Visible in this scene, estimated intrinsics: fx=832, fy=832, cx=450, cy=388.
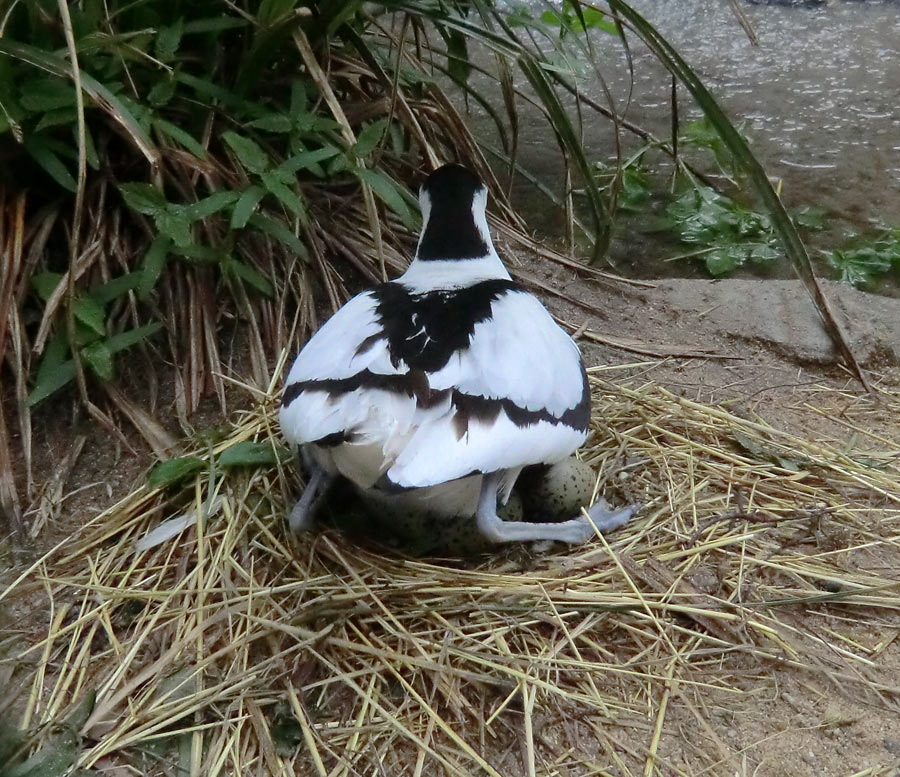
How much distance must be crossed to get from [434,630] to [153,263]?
3.84 ft

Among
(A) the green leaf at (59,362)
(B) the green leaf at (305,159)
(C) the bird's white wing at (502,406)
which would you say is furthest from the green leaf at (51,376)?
(C) the bird's white wing at (502,406)

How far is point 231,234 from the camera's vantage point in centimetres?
225

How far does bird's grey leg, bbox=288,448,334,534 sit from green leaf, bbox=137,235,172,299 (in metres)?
0.63

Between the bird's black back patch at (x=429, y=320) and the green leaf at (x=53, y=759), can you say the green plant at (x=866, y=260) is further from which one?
the green leaf at (x=53, y=759)

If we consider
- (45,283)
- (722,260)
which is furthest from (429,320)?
(722,260)

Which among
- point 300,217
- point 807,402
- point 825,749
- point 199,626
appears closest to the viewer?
point 825,749

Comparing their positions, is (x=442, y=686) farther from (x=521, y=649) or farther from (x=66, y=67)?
(x=66, y=67)

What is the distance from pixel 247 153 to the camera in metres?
2.21

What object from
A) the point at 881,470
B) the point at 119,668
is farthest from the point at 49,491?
the point at 881,470

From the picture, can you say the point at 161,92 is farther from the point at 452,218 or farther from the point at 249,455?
the point at 249,455

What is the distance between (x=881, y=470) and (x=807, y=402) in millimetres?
421

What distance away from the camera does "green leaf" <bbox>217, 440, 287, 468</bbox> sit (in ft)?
6.61

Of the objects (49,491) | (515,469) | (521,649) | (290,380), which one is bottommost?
(521,649)

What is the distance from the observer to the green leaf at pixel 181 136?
2205 mm
